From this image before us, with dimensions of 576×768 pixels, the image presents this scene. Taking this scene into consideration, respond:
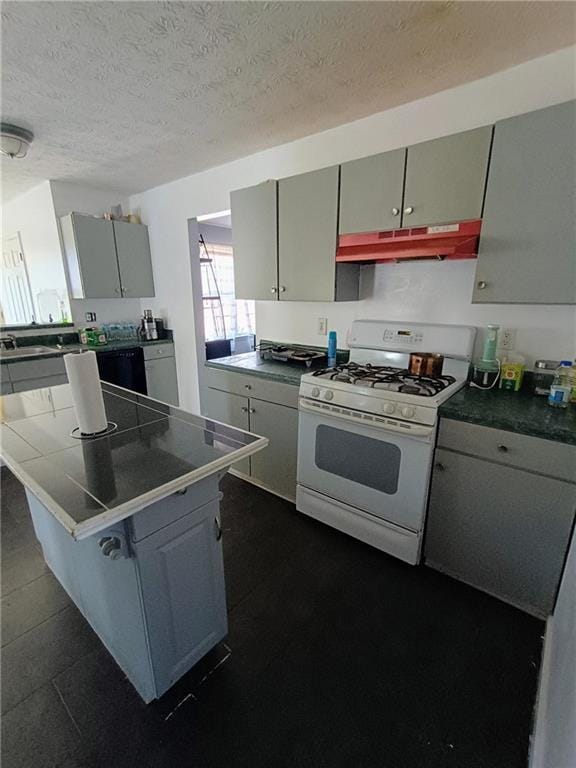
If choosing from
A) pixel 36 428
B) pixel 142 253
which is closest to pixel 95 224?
pixel 142 253

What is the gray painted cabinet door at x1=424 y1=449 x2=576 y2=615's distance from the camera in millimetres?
1452

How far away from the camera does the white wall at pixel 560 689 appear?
0.87 metres

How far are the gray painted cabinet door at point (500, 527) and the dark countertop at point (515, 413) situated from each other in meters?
0.19

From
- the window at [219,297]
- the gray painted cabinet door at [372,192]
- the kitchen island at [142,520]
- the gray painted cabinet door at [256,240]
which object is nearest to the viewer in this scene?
the kitchen island at [142,520]

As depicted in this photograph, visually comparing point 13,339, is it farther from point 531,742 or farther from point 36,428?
point 531,742

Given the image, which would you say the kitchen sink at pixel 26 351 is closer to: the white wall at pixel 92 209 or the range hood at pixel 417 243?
the white wall at pixel 92 209

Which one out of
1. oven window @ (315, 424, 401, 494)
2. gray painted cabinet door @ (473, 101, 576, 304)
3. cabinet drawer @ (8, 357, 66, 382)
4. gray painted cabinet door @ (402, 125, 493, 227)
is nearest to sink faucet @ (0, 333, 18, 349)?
cabinet drawer @ (8, 357, 66, 382)

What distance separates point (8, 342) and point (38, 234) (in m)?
1.32

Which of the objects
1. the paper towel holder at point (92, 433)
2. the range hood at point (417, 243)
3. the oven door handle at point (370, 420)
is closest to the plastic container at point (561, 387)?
the oven door handle at point (370, 420)

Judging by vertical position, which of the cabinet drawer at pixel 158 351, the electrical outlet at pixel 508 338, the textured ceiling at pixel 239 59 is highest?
the textured ceiling at pixel 239 59

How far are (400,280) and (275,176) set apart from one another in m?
1.28

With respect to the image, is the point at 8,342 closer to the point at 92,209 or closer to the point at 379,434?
the point at 92,209

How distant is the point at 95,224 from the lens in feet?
10.9

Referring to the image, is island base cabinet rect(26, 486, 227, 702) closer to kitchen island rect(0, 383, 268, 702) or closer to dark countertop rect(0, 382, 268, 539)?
kitchen island rect(0, 383, 268, 702)
